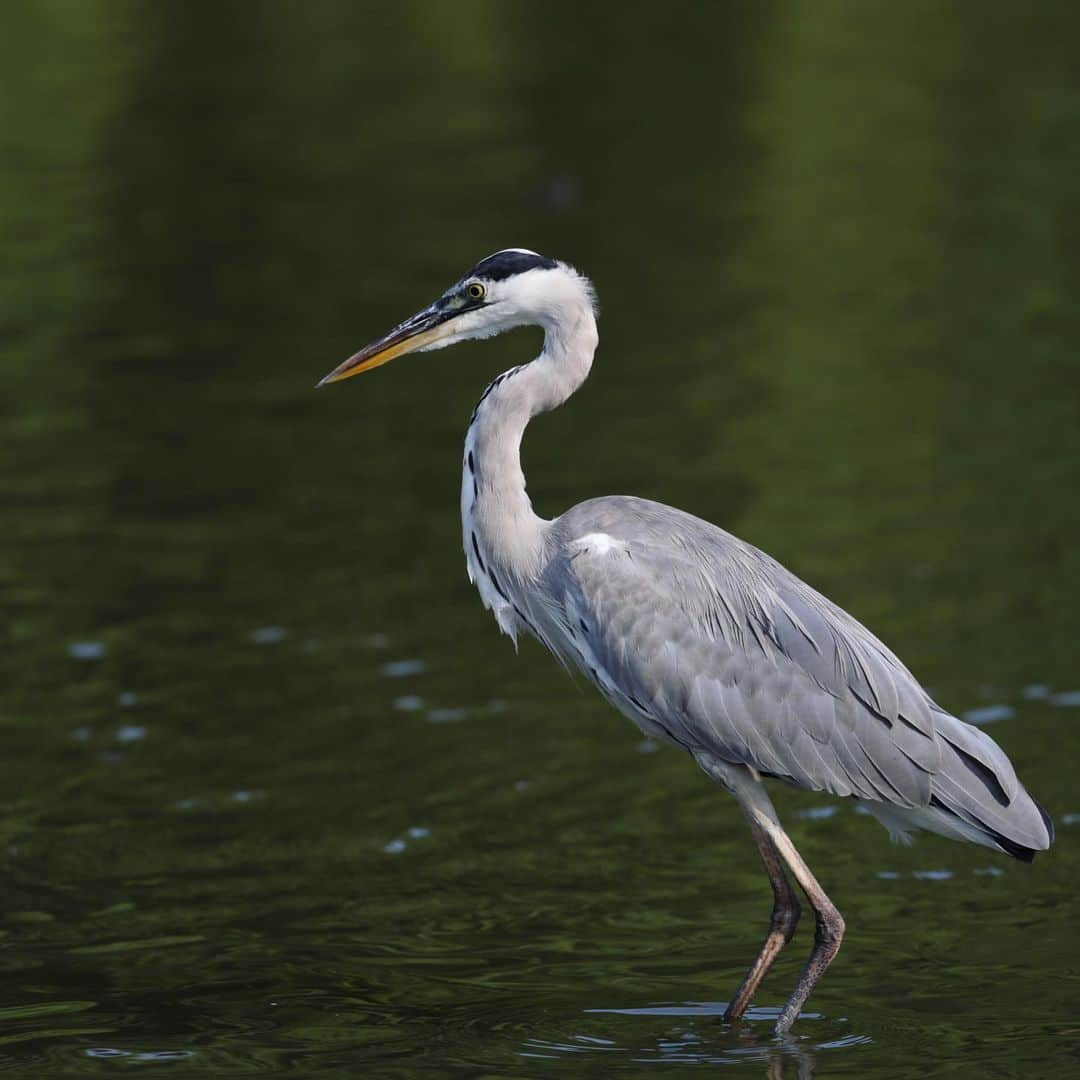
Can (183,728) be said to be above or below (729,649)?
below

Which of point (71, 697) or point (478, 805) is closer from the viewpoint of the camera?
point (478, 805)

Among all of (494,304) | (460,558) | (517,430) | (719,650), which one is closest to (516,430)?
(517,430)

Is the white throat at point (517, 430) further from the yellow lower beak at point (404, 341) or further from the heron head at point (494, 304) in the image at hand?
the yellow lower beak at point (404, 341)

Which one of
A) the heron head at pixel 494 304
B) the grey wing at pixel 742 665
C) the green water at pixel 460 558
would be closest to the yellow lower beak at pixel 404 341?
the heron head at pixel 494 304

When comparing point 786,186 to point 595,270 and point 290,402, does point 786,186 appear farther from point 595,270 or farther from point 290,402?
point 290,402

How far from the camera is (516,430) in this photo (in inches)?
297

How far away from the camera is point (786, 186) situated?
2309 centimetres

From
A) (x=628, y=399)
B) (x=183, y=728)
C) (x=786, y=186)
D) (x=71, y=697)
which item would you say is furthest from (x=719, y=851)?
(x=786, y=186)

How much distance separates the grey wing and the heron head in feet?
2.44

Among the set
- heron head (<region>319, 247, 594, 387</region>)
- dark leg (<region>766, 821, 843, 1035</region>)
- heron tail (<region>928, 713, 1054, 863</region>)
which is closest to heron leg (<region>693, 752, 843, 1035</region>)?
dark leg (<region>766, 821, 843, 1035</region>)

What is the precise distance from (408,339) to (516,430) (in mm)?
515

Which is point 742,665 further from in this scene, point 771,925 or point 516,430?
point 516,430

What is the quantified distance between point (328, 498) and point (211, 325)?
17.8ft

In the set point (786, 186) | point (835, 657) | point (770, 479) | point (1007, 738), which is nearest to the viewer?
point (835, 657)
